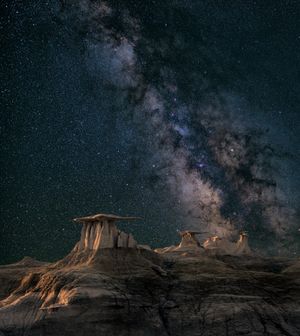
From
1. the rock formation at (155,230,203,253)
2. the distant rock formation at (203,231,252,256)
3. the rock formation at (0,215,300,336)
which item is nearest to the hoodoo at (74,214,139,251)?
the rock formation at (0,215,300,336)

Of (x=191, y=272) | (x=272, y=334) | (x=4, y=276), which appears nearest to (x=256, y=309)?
(x=272, y=334)

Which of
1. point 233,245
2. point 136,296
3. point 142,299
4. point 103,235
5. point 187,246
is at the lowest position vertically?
point 142,299

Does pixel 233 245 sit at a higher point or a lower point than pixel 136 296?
higher

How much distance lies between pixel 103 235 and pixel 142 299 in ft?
44.0

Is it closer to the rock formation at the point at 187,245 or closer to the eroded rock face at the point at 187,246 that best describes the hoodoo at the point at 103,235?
the eroded rock face at the point at 187,246

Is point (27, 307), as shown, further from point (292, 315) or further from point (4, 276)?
point (292, 315)

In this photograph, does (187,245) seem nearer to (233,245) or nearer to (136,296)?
(233,245)

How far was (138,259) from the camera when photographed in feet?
222

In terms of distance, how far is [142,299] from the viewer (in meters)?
57.5

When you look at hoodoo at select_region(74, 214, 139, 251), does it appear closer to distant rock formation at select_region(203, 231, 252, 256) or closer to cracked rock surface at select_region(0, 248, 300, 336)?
cracked rock surface at select_region(0, 248, 300, 336)

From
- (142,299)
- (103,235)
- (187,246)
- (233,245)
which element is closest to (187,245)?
(187,246)

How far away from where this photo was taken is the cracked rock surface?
52406 millimetres

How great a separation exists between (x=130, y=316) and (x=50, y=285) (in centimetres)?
1156

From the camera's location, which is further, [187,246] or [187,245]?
[187,245]
